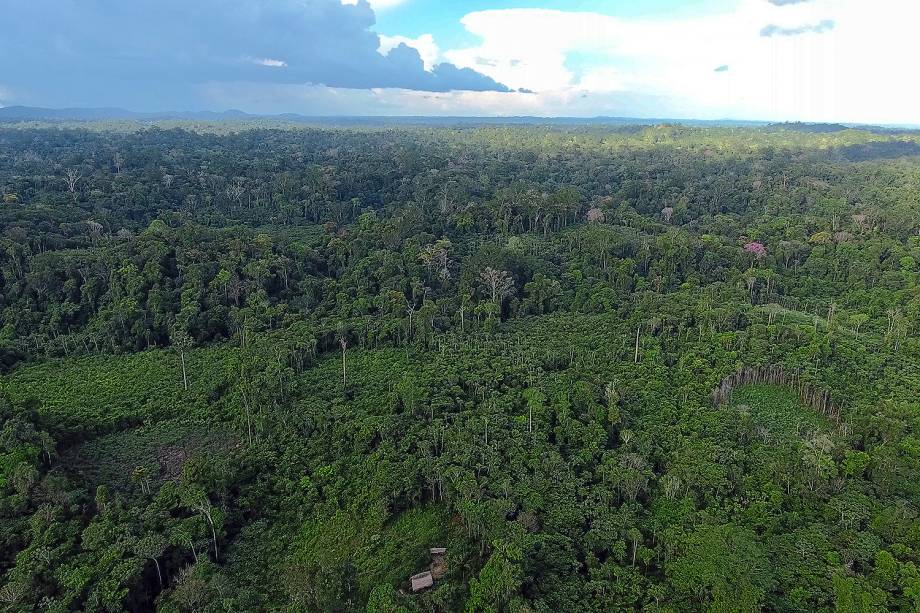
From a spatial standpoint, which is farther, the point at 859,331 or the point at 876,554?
the point at 859,331

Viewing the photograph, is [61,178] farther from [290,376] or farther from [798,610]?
[798,610]

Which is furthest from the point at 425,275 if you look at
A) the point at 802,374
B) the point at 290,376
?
the point at 802,374

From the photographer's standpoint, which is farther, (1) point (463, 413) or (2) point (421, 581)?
(1) point (463, 413)

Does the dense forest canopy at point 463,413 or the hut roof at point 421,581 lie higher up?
the dense forest canopy at point 463,413

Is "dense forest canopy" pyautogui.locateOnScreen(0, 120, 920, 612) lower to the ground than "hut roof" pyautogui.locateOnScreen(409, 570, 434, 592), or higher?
higher

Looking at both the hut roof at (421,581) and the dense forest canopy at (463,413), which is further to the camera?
the hut roof at (421,581)

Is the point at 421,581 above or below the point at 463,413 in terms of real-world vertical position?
below

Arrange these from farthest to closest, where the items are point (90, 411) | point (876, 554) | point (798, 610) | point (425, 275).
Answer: point (425, 275)
point (90, 411)
point (876, 554)
point (798, 610)

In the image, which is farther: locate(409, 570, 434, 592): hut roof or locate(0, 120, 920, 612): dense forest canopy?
locate(409, 570, 434, 592): hut roof
